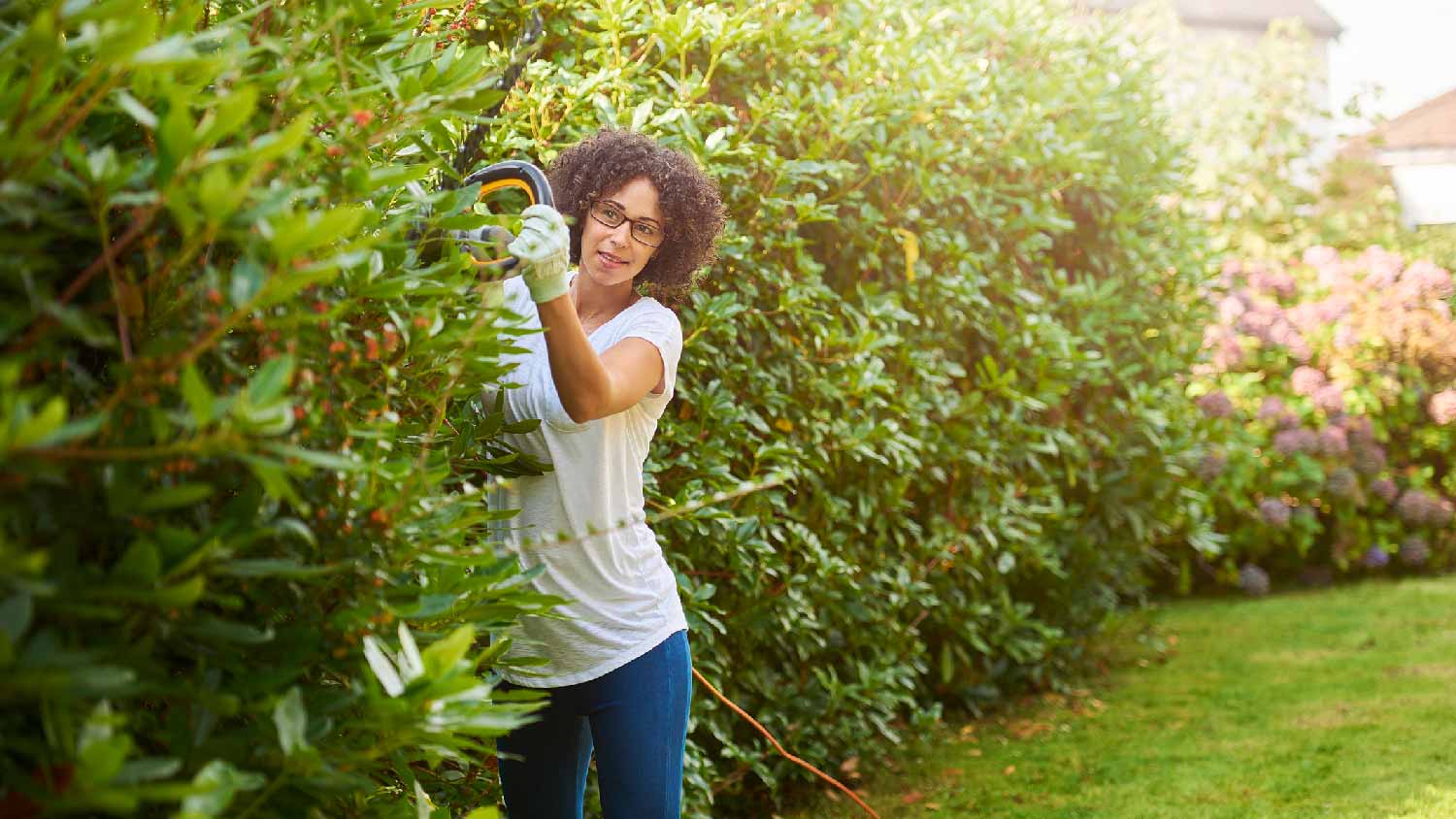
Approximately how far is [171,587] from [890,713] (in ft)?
11.4

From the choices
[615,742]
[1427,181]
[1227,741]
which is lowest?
[1227,741]

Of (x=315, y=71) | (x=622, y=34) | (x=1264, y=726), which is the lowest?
(x=1264, y=726)

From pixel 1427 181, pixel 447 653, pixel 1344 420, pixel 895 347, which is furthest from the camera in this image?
pixel 1427 181

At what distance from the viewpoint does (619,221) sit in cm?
255

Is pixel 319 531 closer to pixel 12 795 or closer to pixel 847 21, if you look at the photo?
pixel 12 795

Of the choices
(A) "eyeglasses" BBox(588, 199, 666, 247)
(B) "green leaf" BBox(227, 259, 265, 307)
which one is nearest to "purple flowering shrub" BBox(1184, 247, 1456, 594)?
(A) "eyeglasses" BBox(588, 199, 666, 247)

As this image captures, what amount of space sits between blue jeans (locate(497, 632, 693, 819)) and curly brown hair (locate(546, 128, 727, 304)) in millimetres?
787

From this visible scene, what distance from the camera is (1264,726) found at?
4.96 m

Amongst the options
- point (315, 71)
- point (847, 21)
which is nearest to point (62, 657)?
point (315, 71)

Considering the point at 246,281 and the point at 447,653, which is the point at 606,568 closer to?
the point at 447,653

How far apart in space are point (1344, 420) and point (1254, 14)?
22869mm

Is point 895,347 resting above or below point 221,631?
above

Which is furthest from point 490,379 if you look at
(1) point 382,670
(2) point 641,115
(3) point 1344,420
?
(3) point 1344,420

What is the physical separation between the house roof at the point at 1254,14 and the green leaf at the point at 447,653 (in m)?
26.6
